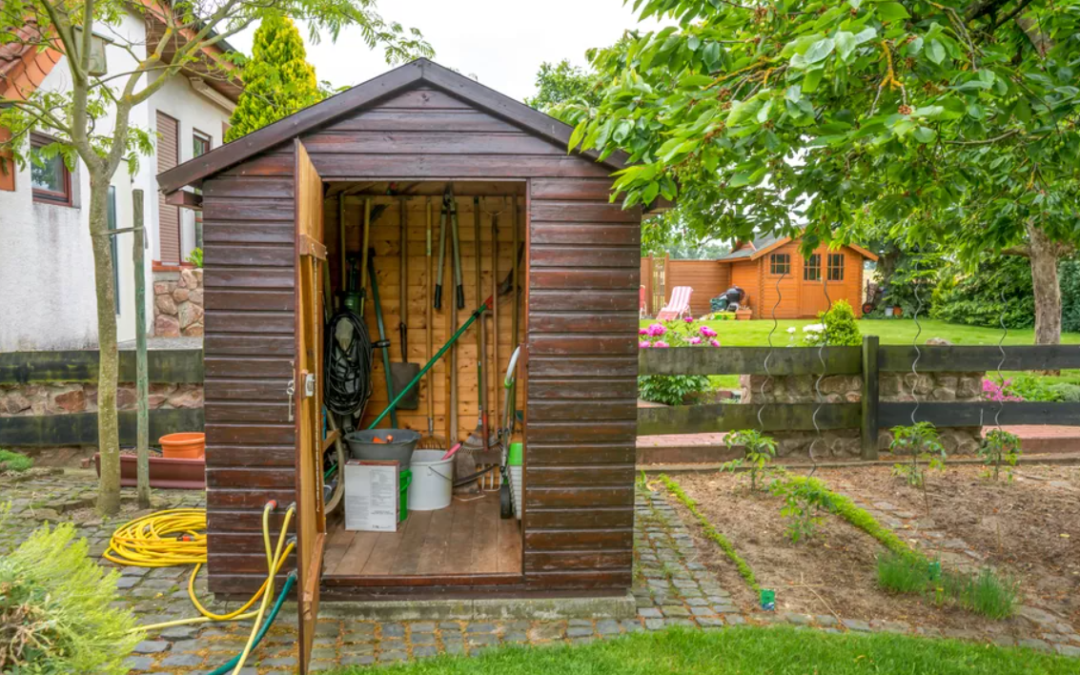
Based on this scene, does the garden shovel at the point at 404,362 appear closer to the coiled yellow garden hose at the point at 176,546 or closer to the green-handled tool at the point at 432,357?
the green-handled tool at the point at 432,357

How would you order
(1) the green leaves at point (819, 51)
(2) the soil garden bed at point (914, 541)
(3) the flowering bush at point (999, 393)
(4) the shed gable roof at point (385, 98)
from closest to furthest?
(1) the green leaves at point (819, 51) < (4) the shed gable roof at point (385, 98) < (2) the soil garden bed at point (914, 541) < (3) the flowering bush at point (999, 393)

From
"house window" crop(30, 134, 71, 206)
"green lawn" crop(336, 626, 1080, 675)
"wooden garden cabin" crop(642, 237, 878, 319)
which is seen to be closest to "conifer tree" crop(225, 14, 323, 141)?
"house window" crop(30, 134, 71, 206)

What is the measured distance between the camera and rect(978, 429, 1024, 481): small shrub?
5.65m

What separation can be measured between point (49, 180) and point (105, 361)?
171 inches

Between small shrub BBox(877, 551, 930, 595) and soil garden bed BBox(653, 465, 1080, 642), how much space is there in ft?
0.14

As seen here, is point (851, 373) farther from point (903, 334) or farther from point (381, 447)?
point (903, 334)

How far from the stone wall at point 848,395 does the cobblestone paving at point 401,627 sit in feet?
7.31

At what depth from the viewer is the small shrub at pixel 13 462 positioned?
561cm

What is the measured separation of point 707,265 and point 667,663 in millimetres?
22243

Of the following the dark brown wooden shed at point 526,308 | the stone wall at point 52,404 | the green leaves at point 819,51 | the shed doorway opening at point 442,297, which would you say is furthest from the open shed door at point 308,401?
the stone wall at point 52,404

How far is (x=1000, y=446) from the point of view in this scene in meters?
5.68

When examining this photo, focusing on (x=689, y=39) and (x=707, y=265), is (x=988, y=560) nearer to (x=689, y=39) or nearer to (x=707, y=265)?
(x=689, y=39)

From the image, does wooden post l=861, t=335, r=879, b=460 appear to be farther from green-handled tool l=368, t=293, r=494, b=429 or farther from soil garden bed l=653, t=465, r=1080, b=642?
green-handled tool l=368, t=293, r=494, b=429

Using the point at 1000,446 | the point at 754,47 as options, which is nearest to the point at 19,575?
the point at 754,47
